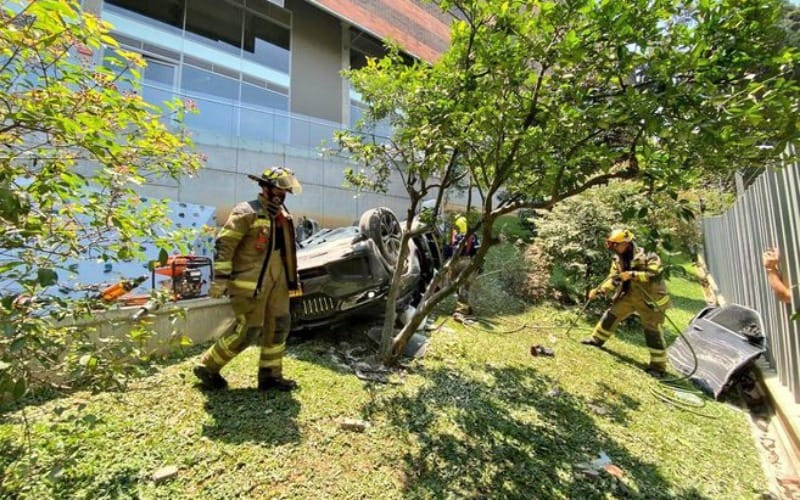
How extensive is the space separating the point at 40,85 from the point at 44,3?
917 mm

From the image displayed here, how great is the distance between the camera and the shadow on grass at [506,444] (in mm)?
2418

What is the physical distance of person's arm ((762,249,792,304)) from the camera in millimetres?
3412

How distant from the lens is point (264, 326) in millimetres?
3314

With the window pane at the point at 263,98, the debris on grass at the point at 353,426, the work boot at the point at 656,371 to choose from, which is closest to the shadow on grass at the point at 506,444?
the debris on grass at the point at 353,426

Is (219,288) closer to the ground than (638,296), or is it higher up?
higher up

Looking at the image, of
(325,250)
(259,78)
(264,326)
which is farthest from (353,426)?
(259,78)

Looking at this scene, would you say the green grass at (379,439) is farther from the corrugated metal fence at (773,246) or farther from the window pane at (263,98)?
the window pane at (263,98)

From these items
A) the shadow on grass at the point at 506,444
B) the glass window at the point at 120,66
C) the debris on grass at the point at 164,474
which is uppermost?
the glass window at the point at 120,66

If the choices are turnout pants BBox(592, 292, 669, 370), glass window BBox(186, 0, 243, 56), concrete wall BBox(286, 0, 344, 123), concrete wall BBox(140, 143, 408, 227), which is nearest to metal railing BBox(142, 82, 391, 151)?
concrete wall BBox(140, 143, 408, 227)

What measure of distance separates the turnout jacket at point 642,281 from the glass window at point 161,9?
1266 cm

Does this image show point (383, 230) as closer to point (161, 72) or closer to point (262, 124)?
point (262, 124)

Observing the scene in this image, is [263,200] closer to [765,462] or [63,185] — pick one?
[63,185]

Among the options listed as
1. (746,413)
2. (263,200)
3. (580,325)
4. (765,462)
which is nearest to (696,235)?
(580,325)

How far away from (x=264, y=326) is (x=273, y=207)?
1.07 metres
